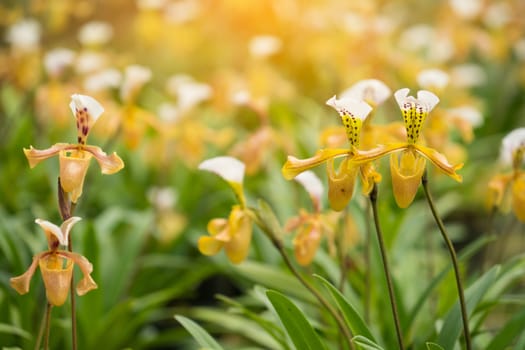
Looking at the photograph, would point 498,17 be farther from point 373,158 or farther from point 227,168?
point 373,158

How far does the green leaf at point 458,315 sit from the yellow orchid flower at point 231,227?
378mm

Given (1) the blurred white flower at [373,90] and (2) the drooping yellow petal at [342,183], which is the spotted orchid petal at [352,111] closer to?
(2) the drooping yellow petal at [342,183]

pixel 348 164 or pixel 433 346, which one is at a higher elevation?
pixel 348 164

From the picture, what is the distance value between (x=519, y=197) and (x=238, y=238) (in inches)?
20.6

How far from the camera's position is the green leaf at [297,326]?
3.84 ft

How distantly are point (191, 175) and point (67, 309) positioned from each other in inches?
40.0

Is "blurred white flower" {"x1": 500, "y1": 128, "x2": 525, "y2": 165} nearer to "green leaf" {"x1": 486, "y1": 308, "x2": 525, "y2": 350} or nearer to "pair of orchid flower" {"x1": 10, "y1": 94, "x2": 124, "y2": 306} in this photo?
"green leaf" {"x1": 486, "y1": 308, "x2": 525, "y2": 350}

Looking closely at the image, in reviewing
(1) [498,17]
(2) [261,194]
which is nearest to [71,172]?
(2) [261,194]

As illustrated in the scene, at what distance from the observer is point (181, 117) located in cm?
208

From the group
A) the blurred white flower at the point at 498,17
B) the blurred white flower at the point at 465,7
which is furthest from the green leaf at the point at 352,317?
the blurred white flower at the point at 498,17

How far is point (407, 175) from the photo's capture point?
0.99 meters

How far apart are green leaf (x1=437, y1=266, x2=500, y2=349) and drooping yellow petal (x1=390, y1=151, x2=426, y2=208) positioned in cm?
34

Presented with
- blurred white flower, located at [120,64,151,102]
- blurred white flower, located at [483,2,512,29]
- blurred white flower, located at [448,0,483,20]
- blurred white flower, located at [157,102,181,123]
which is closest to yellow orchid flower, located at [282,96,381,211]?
blurred white flower, located at [120,64,151,102]

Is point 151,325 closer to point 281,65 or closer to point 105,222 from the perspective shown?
point 105,222
